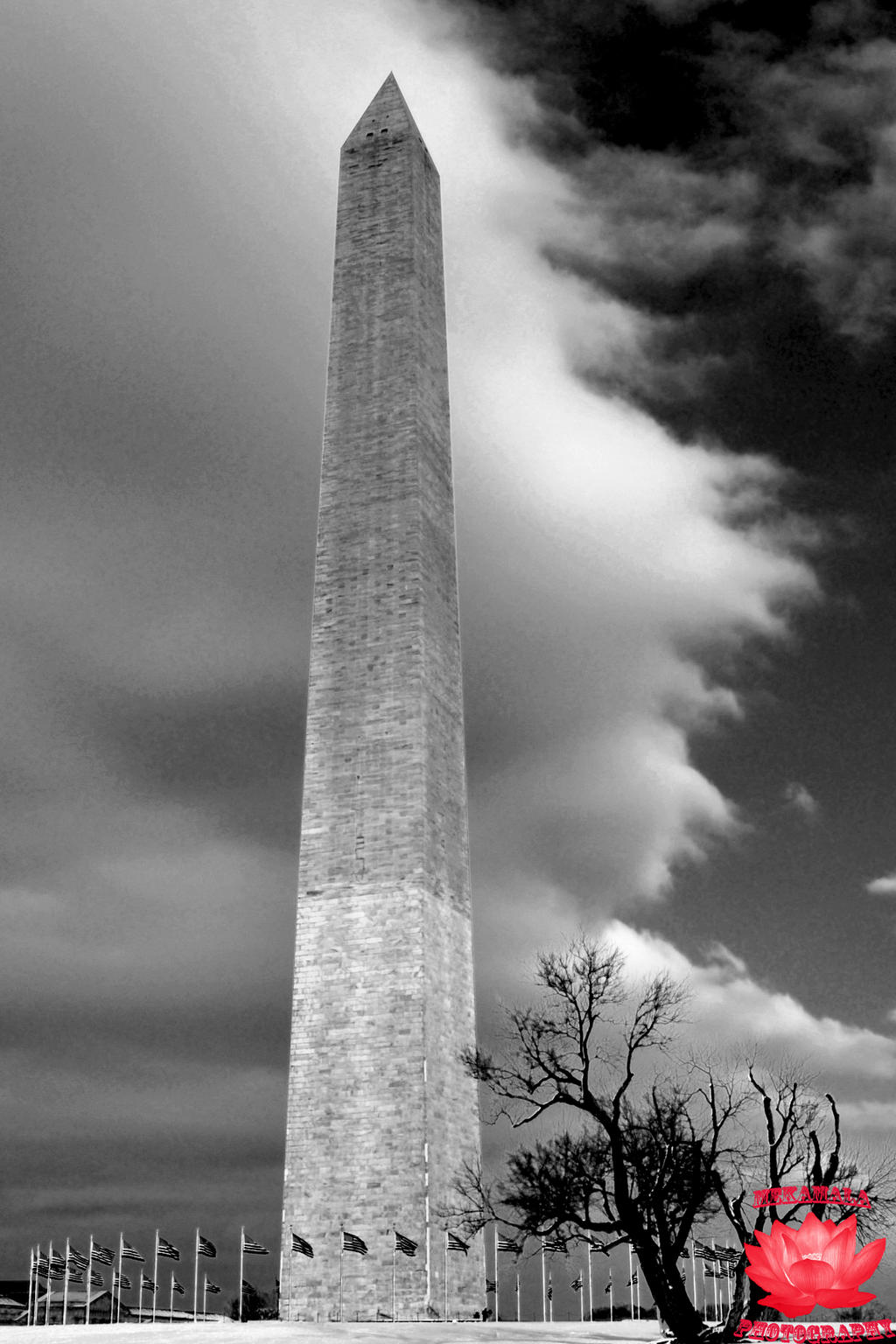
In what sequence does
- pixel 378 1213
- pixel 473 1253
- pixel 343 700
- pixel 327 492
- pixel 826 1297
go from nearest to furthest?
pixel 826 1297, pixel 378 1213, pixel 473 1253, pixel 343 700, pixel 327 492

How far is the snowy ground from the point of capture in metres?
21.5

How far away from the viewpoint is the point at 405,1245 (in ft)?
99.6

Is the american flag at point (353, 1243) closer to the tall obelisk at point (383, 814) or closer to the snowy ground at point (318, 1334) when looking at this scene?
the tall obelisk at point (383, 814)

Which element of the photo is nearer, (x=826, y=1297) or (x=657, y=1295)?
(x=826, y=1297)

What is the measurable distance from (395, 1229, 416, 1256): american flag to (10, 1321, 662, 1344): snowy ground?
5.28 ft

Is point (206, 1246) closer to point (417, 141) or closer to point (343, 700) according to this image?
point (343, 700)

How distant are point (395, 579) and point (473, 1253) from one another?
1677 cm

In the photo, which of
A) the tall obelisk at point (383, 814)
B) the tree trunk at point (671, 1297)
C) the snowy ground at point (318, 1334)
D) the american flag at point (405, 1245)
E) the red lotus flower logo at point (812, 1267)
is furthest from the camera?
the tall obelisk at point (383, 814)

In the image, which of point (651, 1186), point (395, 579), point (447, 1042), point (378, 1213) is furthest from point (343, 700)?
point (651, 1186)

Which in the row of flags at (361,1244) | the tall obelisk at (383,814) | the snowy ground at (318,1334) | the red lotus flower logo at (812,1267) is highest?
the tall obelisk at (383,814)

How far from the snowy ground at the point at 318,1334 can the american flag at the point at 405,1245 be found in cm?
161

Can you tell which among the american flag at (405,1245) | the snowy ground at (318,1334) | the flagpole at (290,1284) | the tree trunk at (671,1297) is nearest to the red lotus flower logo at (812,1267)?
the tree trunk at (671,1297)

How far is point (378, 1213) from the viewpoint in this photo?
31.4m

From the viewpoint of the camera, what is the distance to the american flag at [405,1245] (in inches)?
1195
